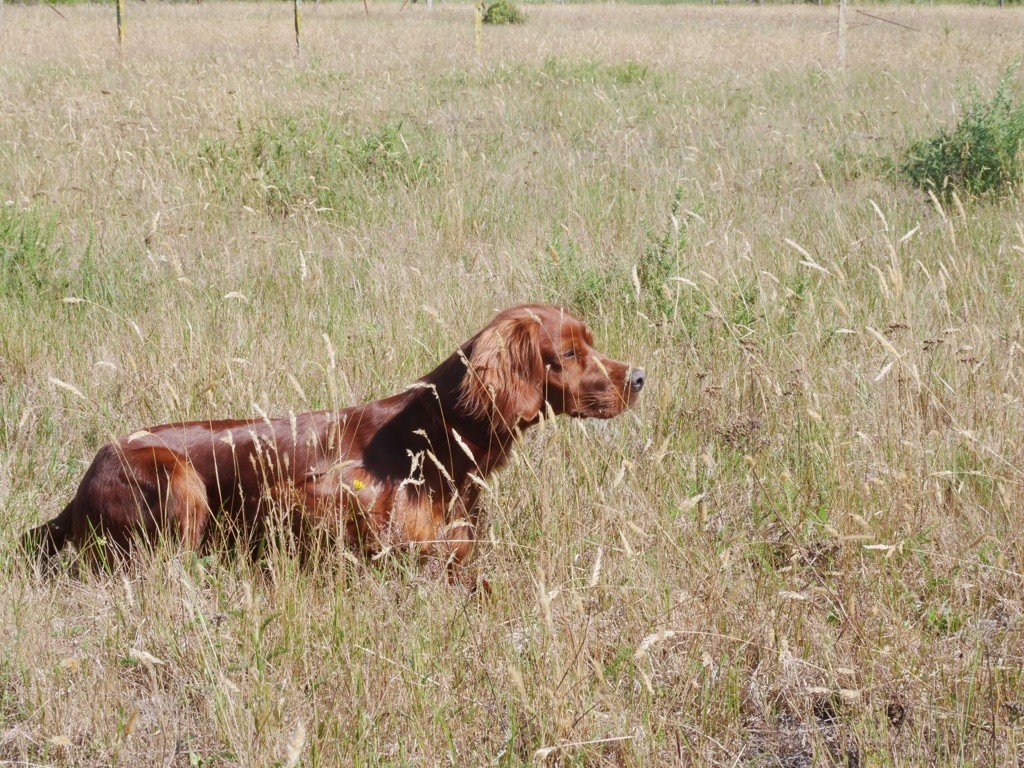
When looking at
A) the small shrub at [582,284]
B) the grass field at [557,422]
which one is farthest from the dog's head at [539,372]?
the small shrub at [582,284]

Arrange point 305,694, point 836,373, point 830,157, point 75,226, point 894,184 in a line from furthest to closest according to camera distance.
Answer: point 830,157 < point 894,184 < point 75,226 < point 836,373 < point 305,694

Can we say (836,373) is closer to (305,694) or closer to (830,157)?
(305,694)

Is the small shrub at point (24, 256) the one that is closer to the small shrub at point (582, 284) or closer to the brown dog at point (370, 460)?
the brown dog at point (370, 460)

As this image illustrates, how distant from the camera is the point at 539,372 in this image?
2.91 meters

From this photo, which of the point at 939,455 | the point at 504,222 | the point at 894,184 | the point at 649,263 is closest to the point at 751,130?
the point at 894,184

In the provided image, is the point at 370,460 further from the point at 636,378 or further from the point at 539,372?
the point at 636,378

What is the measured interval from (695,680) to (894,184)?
5243 millimetres

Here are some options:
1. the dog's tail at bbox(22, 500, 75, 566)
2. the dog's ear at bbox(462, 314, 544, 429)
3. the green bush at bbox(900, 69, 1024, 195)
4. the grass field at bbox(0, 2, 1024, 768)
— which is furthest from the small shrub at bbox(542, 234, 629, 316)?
the green bush at bbox(900, 69, 1024, 195)

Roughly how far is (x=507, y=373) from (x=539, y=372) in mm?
134

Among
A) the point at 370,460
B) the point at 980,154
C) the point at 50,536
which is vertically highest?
the point at 980,154

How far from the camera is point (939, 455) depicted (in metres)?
2.87

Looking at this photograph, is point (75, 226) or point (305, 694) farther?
point (75, 226)

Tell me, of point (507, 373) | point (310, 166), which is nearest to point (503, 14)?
Result: point (310, 166)

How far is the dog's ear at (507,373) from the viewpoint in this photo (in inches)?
109
